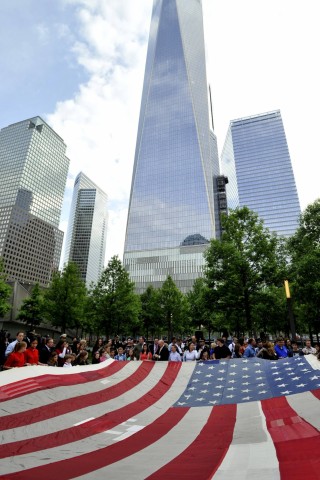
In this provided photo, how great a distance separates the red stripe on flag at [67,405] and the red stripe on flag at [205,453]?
2702mm

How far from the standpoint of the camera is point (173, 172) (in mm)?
129375

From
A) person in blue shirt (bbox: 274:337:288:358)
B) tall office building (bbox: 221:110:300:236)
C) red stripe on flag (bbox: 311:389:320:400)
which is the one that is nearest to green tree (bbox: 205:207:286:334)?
person in blue shirt (bbox: 274:337:288:358)

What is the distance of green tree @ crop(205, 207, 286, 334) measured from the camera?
995 inches

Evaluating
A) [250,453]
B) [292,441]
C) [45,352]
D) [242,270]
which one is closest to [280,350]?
[292,441]

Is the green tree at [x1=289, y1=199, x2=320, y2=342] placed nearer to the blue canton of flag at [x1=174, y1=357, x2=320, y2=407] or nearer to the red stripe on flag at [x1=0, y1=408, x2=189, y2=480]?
the blue canton of flag at [x1=174, y1=357, x2=320, y2=407]

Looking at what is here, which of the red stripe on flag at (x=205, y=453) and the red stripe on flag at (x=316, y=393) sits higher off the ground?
the red stripe on flag at (x=316, y=393)

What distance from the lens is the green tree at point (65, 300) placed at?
3844cm

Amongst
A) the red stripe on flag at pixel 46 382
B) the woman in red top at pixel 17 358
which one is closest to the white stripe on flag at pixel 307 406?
the red stripe on flag at pixel 46 382

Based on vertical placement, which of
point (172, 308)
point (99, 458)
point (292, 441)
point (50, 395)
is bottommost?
point (99, 458)

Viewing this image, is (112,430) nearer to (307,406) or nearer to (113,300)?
(307,406)

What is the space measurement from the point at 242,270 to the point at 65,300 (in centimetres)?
2415

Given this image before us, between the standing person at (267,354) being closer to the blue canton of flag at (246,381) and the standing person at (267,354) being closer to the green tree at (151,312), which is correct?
the blue canton of flag at (246,381)

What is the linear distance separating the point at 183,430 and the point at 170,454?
1560mm

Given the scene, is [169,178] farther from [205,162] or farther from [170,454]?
[170,454]
